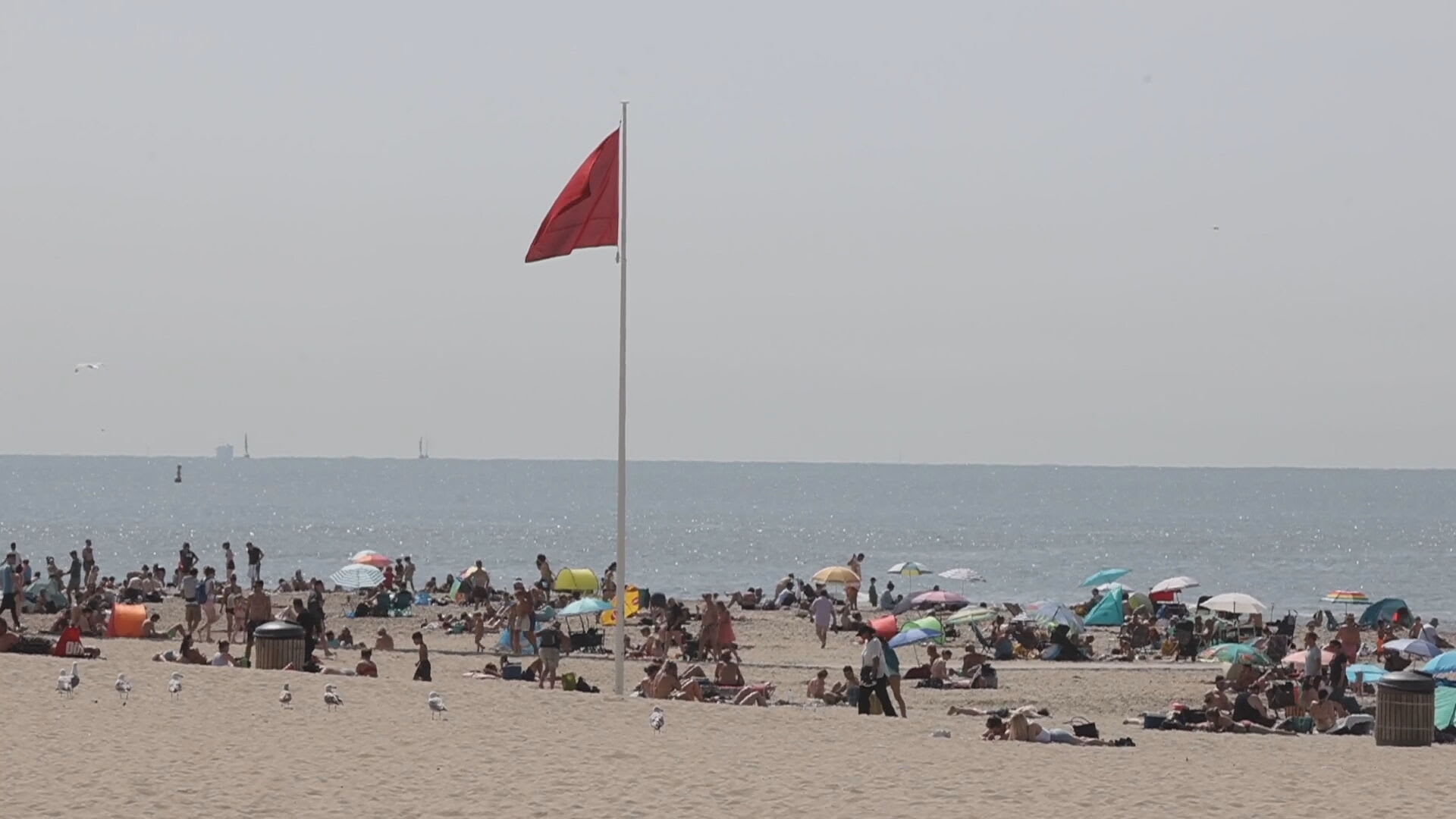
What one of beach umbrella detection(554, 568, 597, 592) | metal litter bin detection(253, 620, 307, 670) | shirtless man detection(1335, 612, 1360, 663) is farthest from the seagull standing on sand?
beach umbrella detection(554, 568, 597, 592)

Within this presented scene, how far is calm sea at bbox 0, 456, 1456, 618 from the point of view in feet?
228

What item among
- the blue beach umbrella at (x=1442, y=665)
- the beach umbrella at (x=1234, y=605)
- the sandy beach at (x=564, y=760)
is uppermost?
the beach umbrella at (x=1234, y=605)

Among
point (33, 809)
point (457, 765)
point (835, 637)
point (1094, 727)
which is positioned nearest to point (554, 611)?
point (835, 637)

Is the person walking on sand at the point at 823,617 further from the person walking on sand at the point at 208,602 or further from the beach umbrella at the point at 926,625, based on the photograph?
the person walking on sand at the point at 208,602

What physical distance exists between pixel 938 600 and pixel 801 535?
74.3 meters

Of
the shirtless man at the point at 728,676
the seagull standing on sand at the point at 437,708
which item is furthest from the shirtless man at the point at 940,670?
the seagull standing on sand at the point at 437,708

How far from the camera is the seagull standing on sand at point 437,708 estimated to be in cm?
1563

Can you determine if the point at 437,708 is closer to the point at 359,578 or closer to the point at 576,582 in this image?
the point at 576,582

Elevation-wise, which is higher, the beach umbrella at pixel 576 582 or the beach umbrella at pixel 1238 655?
the beach umbrella at pixel 576 582

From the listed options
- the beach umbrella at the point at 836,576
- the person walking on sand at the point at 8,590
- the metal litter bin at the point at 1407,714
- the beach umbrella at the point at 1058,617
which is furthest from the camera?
the beach umbrella at the point at 836,576

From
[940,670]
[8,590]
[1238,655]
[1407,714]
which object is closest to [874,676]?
[1407,714]

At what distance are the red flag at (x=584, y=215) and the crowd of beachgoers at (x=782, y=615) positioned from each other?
15.3ft

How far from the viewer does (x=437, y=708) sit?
15.6 m

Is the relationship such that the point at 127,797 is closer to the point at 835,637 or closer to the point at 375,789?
the point at 375,789
